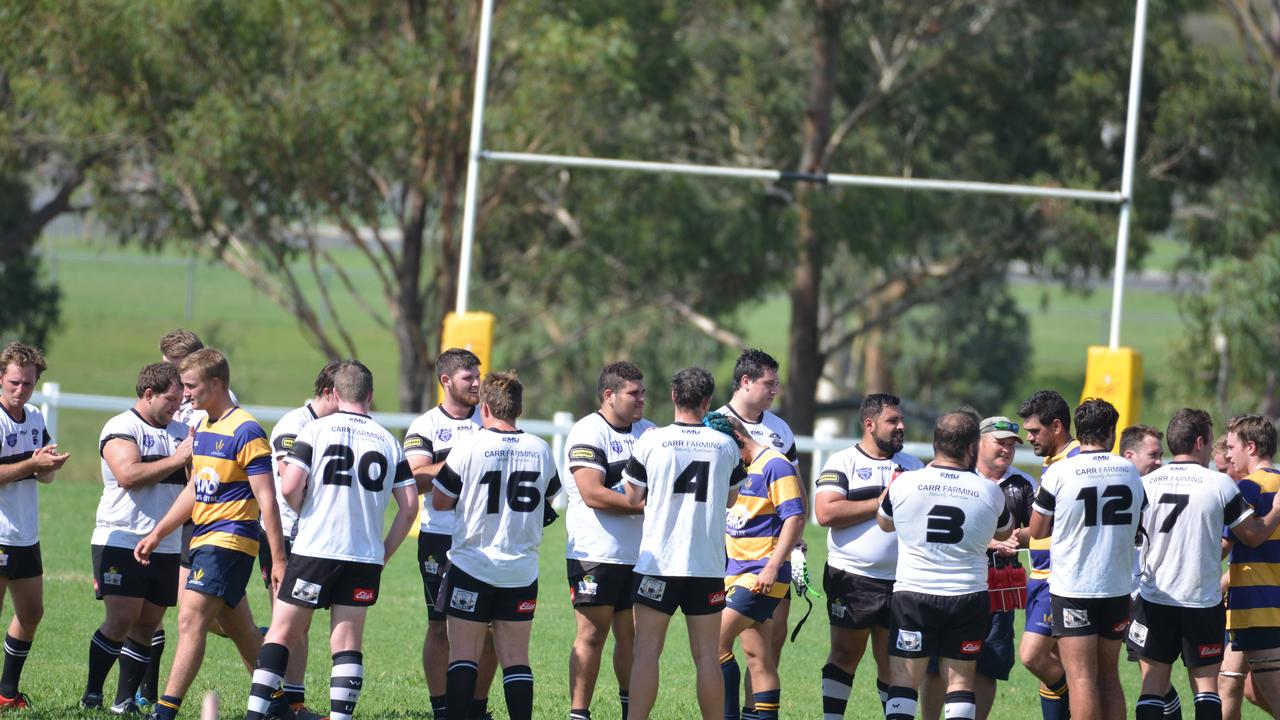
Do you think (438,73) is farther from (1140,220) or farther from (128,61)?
(1140,220)

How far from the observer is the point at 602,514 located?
7699 millimetres

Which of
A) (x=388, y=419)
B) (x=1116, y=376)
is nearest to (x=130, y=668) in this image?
(x=388, y=419)

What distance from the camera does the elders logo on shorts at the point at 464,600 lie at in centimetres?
726

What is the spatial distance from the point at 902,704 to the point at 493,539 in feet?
7.52

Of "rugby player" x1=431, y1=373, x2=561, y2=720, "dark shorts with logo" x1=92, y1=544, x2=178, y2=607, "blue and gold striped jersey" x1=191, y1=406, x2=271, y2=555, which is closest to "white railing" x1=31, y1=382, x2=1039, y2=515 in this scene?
"dark shorts with logo" x1=92, y1=544, x2=178, y2=607

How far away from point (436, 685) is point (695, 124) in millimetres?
16802

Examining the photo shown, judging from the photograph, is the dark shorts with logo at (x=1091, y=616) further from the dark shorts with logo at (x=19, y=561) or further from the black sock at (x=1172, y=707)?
the dark shorts with logo at (x=19, y=561)

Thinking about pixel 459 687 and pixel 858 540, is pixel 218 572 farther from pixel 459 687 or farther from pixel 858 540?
pixel 858 540

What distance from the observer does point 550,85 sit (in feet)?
66.0

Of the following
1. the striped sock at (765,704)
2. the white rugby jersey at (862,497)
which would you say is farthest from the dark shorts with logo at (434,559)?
the white rugby jersey at (862,497)

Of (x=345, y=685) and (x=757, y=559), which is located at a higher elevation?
(x=757, y=559)

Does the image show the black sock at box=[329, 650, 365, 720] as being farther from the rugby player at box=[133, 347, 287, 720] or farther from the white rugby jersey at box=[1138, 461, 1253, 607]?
the white rugby jersey at box=[1138, 461, 1253, 607]

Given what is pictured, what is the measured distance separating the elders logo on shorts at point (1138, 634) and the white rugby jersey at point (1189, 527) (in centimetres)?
22

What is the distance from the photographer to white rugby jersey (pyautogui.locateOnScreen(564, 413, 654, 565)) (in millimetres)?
7637
